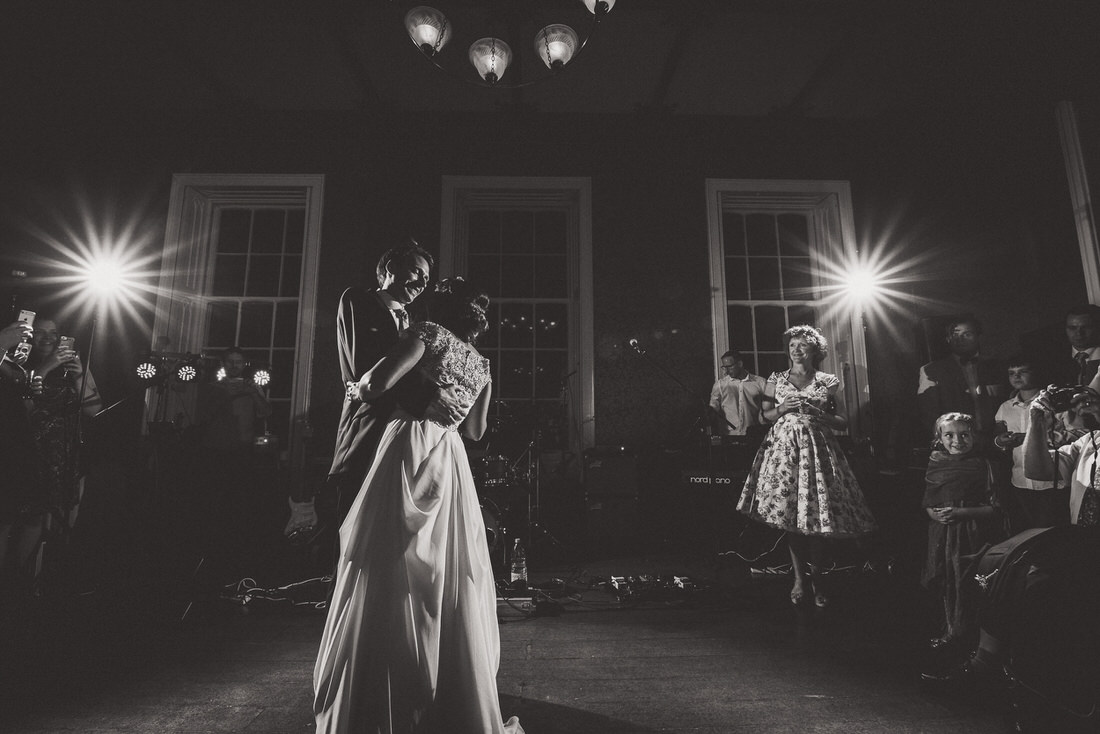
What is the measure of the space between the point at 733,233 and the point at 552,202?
92.0 inches

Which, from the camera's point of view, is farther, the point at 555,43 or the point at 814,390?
the point at 555,43

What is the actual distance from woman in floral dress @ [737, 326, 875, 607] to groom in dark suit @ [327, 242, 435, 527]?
2.67 metres

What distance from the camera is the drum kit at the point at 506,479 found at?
4.24 meters

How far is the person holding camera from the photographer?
2016mm

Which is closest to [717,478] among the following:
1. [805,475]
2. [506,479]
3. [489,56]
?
[805,475]

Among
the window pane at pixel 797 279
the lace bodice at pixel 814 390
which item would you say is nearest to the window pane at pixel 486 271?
the window pane at pixel 797 279

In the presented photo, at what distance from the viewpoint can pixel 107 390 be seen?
5.79 metres

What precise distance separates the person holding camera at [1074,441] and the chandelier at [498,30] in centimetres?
307

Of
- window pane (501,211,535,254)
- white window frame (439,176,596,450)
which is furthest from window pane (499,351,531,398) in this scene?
window pane (501,211,535,254)

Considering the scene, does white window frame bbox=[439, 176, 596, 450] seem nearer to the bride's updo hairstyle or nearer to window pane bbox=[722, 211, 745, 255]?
window pane bbox=[722, 211, 745, 255]

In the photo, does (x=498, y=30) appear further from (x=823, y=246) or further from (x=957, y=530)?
(x=957, y=530)

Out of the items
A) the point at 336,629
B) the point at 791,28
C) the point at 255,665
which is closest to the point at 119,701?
the point at 255,665

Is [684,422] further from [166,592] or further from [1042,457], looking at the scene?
[166,592]

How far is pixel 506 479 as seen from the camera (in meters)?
4.33
